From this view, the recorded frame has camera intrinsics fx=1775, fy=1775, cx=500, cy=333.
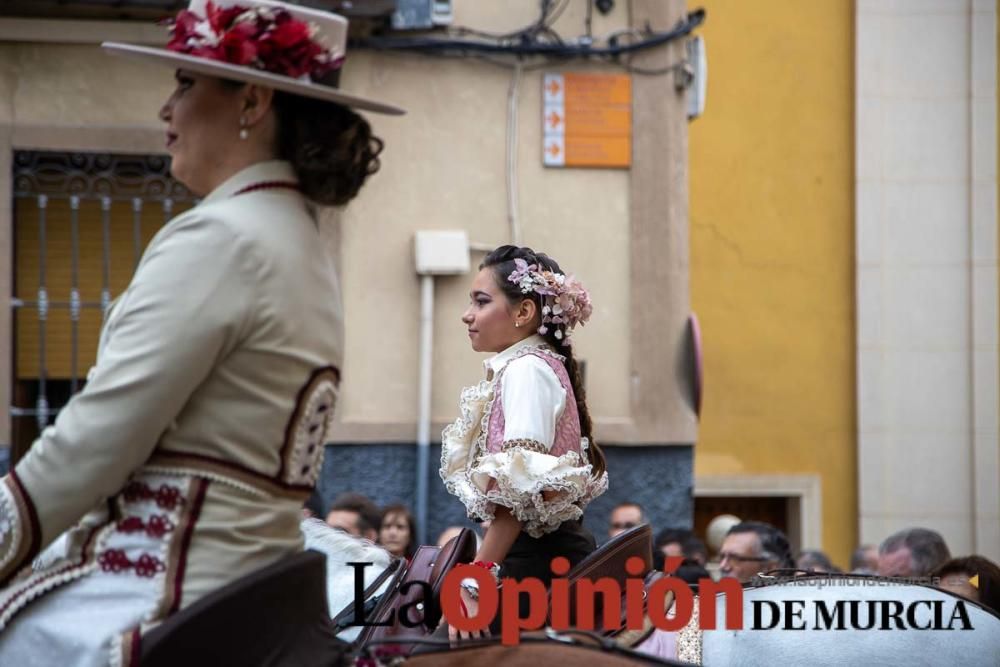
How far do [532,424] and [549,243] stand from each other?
576 cm

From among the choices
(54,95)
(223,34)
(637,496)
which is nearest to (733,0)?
(637,496)

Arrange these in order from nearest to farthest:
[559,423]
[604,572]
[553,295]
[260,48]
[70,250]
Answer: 1. [260,48]
2. [604,572]
3. [559,423]
4. [553,295]
5. [70,250]

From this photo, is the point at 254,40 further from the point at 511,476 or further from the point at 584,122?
the point at 584,122

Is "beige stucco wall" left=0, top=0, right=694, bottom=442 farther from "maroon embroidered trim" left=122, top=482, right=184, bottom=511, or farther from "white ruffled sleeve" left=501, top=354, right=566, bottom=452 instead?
"maroon embroidered trim" left=122, top=482, right=184, bottom=511

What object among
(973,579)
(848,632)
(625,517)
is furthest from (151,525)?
(625,517)

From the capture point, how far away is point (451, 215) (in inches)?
407

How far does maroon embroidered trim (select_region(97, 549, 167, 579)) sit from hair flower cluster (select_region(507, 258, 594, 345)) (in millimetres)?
2409

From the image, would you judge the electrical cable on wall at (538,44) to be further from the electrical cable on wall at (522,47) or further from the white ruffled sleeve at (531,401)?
the white ruffled sleeve at (531,401)

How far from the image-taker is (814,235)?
46.1ft

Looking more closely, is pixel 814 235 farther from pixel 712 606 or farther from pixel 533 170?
pixel 712 606

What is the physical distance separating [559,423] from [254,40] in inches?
81.4

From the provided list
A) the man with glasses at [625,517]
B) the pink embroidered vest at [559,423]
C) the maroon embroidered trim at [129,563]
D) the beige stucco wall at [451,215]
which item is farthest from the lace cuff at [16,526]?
the beige stucco wall at [451,215]

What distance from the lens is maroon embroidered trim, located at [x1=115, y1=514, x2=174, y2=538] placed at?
2781mm

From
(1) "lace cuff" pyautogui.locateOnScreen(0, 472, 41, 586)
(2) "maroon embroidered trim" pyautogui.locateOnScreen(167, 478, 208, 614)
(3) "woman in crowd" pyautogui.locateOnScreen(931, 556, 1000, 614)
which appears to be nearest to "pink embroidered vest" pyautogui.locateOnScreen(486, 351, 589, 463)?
(3) "woman in crowd" pyautogui.locateOnScreen(931, 556, 1000, 614)
